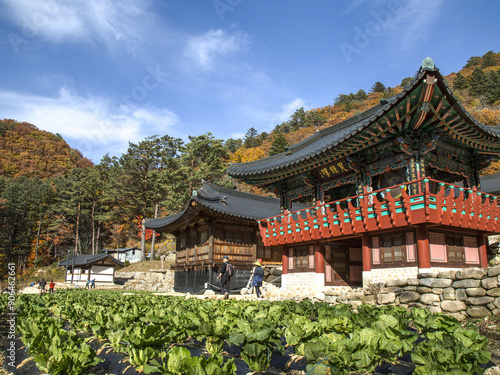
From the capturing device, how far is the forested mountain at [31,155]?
75188mm

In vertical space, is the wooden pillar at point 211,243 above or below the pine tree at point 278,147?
below

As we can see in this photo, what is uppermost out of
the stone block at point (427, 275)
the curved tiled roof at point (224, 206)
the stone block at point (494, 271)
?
the curved tiled roof at point (224, 206)

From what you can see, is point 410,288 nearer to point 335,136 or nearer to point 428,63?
point 428,63

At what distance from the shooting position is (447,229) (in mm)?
13180

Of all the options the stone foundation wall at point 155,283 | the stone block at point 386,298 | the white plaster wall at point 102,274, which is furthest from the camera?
the white plaster wall at point 102,274

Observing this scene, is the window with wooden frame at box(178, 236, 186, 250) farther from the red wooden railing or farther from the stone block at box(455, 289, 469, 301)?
the stone block at box(455, 289, 469, 301)

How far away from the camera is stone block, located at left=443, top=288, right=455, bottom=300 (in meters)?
10.2

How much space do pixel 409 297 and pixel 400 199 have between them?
3288 millimetres

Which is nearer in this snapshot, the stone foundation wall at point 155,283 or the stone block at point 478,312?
the stone block at point 478,312

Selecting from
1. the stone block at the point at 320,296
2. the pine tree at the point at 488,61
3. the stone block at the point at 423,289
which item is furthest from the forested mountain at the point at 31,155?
the pine tree at the point at 488,61

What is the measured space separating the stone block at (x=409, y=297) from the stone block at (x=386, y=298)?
0.85ft

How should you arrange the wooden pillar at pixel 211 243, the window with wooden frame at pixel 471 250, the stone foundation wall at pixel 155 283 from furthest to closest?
1. the stone foundation wall at pixel 155 283
2. the wooden pillar at pixel 211 243
3. the window with wooden frame at pixel 471 250

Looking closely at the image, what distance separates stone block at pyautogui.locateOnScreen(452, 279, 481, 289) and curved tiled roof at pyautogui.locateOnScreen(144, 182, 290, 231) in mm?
13459

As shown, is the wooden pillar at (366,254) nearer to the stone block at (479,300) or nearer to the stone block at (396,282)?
the stone block at (396,282)
